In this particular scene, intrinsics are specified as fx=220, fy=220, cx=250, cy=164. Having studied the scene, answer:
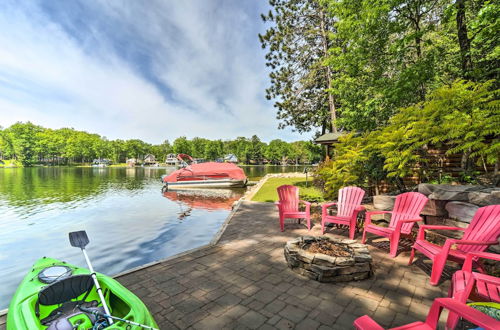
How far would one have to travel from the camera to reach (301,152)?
85.9 meters

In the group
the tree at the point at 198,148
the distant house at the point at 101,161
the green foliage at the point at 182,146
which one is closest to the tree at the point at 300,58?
the green foliage at the point at 182,146

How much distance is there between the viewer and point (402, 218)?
14.7 feet

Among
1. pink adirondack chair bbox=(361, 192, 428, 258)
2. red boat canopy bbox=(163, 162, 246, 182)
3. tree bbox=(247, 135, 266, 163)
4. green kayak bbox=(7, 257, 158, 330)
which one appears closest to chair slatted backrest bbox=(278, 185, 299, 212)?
pink adirondack chair bbox=(361, 192, 428, 258)

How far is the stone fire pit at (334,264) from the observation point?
3244 millimetres

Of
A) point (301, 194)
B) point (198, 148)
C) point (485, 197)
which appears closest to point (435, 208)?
point (485, 197)

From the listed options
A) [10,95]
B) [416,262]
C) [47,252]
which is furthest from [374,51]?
[10,95]

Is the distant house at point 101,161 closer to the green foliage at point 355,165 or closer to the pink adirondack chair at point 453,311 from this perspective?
the green foliage at point 355,165

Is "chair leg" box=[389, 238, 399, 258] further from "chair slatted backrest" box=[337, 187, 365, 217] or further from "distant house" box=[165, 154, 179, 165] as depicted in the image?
"distant house" box=[165, 154, 179, 165]

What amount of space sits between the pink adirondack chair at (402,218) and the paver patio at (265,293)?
362 millimetres

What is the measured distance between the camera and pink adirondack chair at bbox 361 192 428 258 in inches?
161

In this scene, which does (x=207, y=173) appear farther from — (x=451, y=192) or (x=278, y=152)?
(x=278, y=152)

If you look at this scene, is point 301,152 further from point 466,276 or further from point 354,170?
point 466,276

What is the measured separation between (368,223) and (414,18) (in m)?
7.85

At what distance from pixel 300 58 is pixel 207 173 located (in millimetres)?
13199
